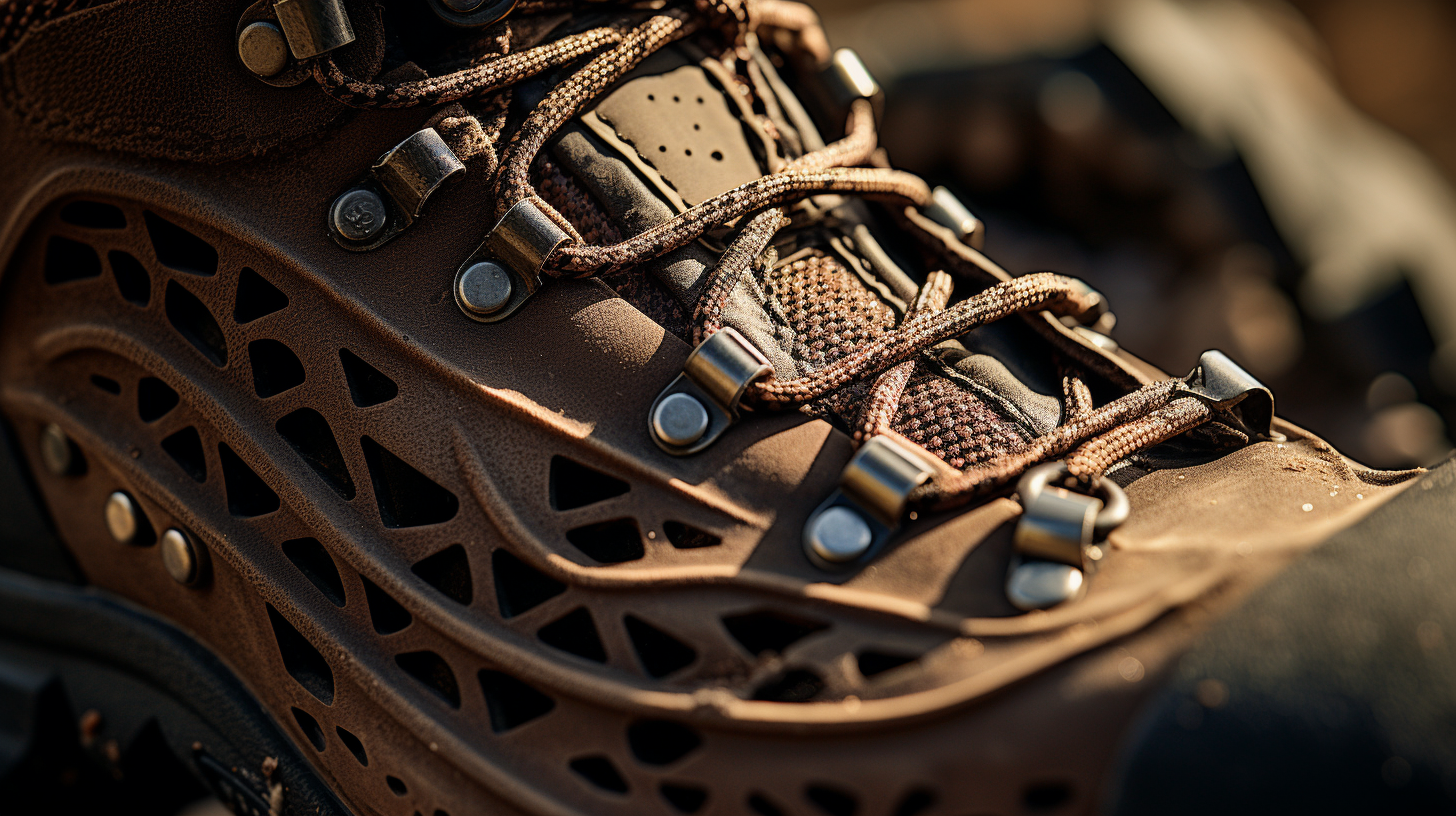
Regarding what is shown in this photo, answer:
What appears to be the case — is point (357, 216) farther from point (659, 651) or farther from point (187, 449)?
point (659, 651)

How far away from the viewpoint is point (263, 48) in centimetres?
67

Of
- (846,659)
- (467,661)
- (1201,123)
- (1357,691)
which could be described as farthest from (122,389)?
(1201,123)

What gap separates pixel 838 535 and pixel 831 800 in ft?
0.52

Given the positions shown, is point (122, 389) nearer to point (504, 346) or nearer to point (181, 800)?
point (504, 346)

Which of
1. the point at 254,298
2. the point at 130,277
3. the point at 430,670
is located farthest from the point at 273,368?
the point at 430,670

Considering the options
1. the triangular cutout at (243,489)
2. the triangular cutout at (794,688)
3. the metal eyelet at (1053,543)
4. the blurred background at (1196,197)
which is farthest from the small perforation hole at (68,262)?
the blurred background at (1196,197)

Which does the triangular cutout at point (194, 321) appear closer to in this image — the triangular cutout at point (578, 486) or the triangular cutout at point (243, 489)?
the triangular cutout at point (243, 489)

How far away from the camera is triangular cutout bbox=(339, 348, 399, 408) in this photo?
71 cm

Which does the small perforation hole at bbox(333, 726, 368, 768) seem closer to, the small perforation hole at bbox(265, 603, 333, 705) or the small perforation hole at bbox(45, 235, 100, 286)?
the small perforation hole at bbox(265, 603, 333, 705)

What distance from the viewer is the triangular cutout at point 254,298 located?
72 cm

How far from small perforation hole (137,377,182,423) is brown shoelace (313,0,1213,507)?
297 mm

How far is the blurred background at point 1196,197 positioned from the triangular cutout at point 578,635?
65.2 inches

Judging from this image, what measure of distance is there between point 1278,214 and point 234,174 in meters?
2.12

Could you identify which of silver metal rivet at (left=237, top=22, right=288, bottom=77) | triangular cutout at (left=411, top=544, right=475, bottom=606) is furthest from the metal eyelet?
silver metal rivet at (left=237, top=22, right=288, bottom=77)
